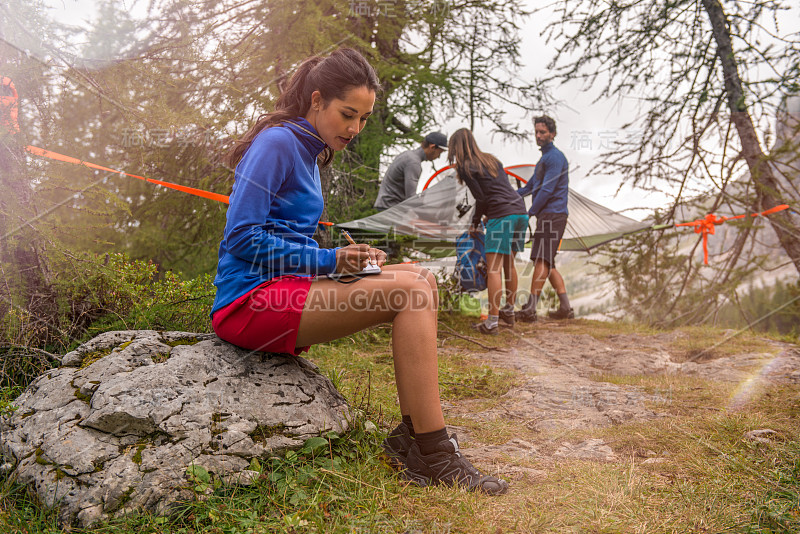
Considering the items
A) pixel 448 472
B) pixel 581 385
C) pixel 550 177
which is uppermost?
pixel 550 177

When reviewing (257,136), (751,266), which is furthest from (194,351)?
(751,266)

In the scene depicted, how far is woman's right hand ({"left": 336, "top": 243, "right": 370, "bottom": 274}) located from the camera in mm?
2078

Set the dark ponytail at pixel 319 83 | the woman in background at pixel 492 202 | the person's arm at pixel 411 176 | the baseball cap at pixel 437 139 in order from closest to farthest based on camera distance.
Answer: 1. the dark ponytail at pixel 319 83
2. the woman in background at pixel 492 202
3. the person's arm at pixel 411 176
4. the baseball cap at pixel 437 139

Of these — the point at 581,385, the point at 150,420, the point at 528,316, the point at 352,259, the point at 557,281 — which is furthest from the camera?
the point at 557,281

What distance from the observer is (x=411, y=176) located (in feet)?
20.0

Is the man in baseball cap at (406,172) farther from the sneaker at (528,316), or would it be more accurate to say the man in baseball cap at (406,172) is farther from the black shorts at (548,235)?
the sneaker at (528,316)

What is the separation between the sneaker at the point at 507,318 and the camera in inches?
250

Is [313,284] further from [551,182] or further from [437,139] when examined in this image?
[551,182]

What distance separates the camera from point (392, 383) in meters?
3.71

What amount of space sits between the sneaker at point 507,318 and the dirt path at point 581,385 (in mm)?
200

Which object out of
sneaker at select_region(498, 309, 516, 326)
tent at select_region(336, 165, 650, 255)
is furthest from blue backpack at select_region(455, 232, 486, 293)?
sneaker at select_region(498, 309, 516, 326)

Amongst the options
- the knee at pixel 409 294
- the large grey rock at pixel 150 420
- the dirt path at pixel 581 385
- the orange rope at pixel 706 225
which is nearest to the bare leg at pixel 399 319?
the knee at pixel 409 294

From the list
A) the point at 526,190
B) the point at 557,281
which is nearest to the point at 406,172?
the point at 526,190

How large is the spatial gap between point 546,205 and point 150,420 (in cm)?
571
